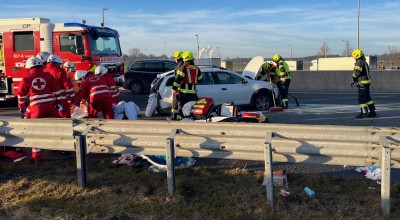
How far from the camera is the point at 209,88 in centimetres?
1226

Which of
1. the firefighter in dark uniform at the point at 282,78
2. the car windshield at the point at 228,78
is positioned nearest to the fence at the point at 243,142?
the car windshield at the point at 228,78

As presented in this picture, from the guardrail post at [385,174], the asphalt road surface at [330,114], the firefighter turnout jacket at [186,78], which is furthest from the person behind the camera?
the asphalt road surface at [330,114]

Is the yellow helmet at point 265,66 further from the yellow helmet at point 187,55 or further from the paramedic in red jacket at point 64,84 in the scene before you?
the paramedic in red jacket at point 64,84

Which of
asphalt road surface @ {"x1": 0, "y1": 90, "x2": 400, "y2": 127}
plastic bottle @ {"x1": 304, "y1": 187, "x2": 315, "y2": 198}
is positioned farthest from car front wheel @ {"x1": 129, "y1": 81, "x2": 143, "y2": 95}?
plastic bottle @ {"x1": 304, "y1": 187, "x2": 315, "y2": 198}

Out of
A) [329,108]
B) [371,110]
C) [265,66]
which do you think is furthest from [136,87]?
[371,110]

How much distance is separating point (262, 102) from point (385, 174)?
8.94 m

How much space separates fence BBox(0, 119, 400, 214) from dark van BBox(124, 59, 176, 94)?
564 inches

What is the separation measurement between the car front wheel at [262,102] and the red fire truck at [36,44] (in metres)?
5.79

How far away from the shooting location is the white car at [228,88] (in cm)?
1212

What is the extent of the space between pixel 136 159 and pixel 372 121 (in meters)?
7.00

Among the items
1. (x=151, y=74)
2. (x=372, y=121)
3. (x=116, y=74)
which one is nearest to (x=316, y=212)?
(x=372, y=121)

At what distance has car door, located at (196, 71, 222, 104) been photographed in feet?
39.9

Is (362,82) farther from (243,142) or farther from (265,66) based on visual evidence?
(243,142)

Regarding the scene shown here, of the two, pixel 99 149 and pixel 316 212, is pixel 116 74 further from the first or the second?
pixel 316 212
